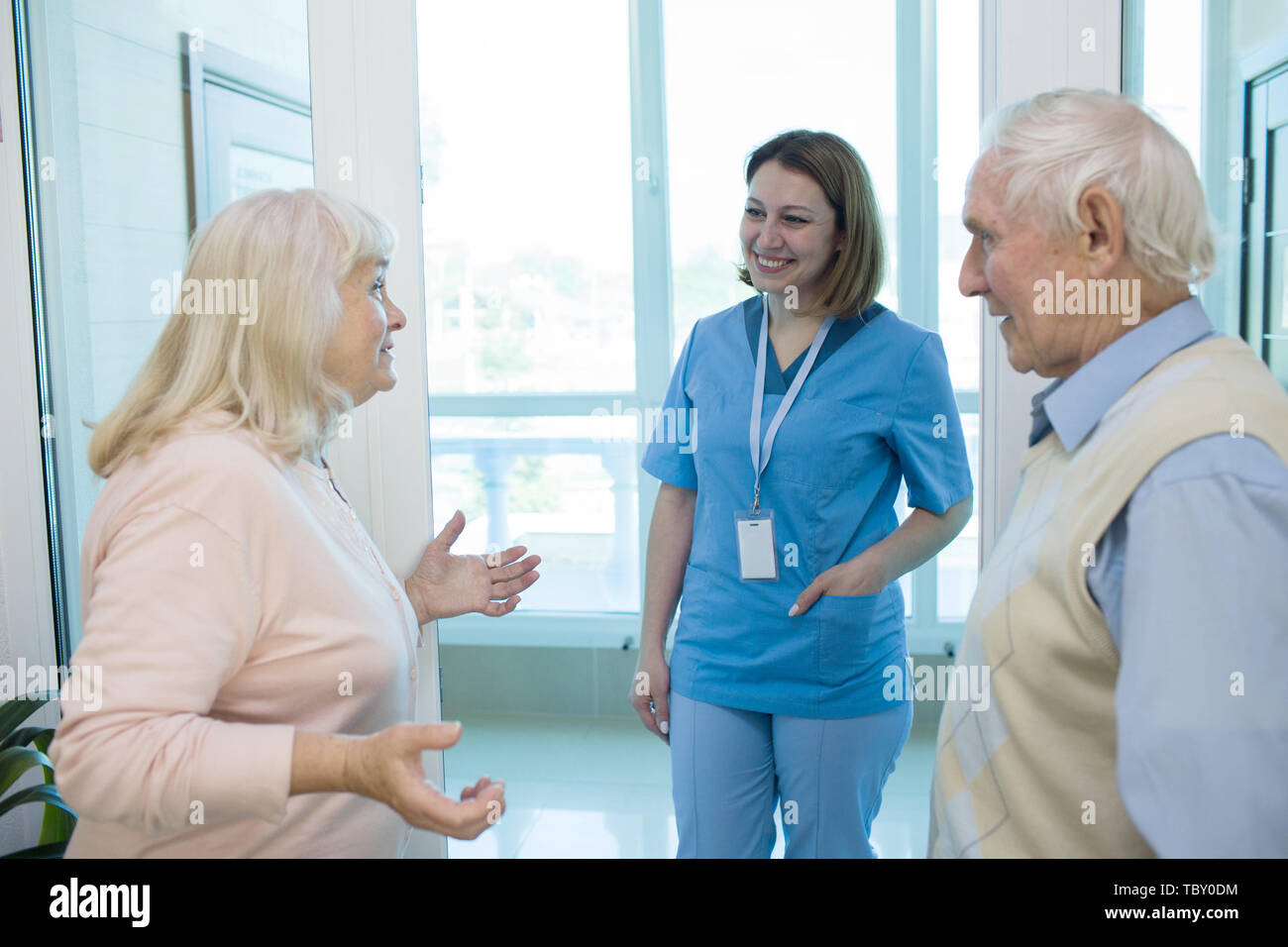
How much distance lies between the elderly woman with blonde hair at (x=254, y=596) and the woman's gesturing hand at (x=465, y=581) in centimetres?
21

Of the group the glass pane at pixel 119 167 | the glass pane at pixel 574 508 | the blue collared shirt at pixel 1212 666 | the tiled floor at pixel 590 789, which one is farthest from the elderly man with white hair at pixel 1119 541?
the glass pane at pixel 574 508

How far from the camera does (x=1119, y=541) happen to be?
86 cm

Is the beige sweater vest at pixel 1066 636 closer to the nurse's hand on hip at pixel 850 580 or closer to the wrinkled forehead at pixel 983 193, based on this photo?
the wrinkled forehead at pixel 983 193

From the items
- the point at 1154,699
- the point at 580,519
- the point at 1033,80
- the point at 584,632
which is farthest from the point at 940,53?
the point at 1154,699

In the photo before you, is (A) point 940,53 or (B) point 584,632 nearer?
(A) point 940,53

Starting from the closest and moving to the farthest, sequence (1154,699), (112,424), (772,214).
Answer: (1154,699) < (112,424) < (772,214)

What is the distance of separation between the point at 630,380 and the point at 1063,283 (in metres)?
2.65

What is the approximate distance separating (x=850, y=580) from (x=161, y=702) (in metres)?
1.06

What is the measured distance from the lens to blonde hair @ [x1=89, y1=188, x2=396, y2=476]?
113cm

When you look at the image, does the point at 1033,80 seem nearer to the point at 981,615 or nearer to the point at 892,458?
the point at 892,458

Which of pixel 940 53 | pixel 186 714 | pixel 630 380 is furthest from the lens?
pixel 630 380

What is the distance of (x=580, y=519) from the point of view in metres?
3.73

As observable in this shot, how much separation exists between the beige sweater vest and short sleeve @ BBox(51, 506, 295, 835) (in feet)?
2.37

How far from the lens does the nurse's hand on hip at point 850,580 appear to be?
1.61 meters
